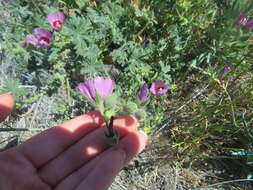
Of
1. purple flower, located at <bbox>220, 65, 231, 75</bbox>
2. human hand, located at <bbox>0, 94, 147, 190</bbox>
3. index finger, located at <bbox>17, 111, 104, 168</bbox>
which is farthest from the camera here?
purple flower, located at <bbox>220, 65, 231, 75</bbox>

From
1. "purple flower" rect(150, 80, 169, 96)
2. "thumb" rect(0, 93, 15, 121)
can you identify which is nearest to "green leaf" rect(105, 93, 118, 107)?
"thumb" rect(0, 93, 15, 121)

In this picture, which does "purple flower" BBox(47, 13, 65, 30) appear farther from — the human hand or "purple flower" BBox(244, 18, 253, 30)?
"purple flower" BBox(244, 18, 253, 30)

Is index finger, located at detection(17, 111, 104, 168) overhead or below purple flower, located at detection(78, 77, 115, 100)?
below

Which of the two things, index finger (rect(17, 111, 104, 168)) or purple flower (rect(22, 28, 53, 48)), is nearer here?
index finger (rect(17, 111, 104, 168))

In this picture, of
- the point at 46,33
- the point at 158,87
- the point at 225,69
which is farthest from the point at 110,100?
the point at 46,33

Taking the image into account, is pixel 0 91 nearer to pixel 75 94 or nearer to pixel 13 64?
pixel 13 64

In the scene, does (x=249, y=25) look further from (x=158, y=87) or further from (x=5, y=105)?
(x=5, y=105)

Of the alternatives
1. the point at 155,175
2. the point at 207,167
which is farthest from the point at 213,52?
the point at 155,175

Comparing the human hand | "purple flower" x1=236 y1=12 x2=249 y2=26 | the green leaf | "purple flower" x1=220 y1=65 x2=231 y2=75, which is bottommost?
the human hand
